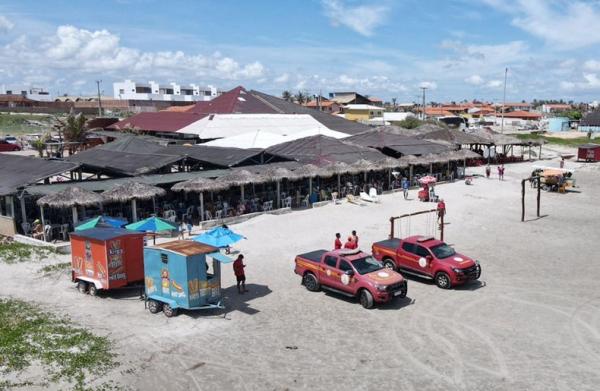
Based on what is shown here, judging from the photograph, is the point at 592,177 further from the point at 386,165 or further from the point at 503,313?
the point at 503,313

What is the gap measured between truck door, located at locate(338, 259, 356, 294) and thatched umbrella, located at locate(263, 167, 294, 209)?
12.7 metres

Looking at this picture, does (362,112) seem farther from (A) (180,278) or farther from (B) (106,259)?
(A) (180,278)

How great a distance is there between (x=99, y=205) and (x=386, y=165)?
17291 mm

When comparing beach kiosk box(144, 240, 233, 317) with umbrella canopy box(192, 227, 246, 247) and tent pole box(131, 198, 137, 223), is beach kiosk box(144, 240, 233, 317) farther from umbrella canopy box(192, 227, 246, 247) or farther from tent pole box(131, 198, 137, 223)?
tent pole box(131, 198, 137, 223)

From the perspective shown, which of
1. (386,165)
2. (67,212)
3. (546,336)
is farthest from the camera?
(386,165)

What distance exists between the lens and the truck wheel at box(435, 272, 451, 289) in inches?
649

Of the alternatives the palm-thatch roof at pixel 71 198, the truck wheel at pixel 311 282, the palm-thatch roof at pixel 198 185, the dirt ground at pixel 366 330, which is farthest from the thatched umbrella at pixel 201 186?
the truck wheel at pixel 311 282

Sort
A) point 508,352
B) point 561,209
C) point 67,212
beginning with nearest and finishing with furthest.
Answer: point 508,352 < point 67,212 < point 561,209

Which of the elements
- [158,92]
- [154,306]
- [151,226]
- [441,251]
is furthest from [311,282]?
[158,92]

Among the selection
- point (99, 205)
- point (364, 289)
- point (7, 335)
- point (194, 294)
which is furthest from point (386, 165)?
point (7, 335)

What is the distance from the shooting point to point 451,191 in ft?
114

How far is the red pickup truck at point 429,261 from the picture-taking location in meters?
16.4

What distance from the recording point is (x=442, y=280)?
54.5 feet

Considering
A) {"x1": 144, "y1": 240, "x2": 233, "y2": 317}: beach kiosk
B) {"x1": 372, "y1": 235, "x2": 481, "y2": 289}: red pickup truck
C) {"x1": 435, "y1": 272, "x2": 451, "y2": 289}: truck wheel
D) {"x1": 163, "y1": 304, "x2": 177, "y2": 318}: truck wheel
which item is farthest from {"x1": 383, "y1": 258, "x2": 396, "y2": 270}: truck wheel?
{"x1": 163, "y1": 304, "x2": 177, "y2": 318}: truck wheel
